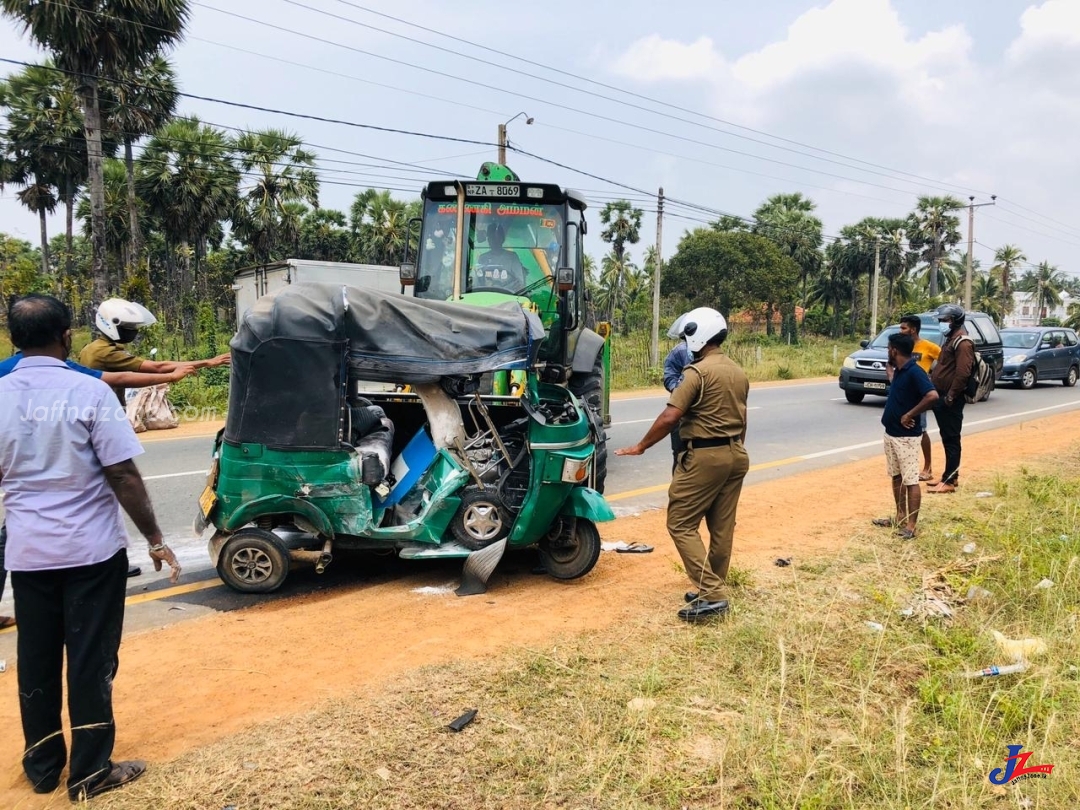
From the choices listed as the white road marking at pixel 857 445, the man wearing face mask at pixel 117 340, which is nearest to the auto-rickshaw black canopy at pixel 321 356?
the man wearing face mask at pixel 117 340

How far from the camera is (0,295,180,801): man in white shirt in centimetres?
308

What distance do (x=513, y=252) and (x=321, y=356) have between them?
14.3 ft

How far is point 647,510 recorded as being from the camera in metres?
8.18

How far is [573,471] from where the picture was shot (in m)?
5.46

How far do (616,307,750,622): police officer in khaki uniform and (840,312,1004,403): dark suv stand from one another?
12062 millimetres

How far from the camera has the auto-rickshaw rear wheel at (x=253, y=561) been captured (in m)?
5.45

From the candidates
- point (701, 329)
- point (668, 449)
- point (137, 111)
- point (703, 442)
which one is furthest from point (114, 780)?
point (137, 111)

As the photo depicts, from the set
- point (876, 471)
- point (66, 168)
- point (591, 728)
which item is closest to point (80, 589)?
point (591, 728)

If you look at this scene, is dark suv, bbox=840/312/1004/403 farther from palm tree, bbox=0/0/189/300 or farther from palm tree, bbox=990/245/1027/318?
palm tree, bbox=990/245/1027/318

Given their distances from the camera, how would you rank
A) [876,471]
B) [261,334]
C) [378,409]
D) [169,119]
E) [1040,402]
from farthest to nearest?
[169,119], [1040,402], [876,471], [378,409], [261,334]

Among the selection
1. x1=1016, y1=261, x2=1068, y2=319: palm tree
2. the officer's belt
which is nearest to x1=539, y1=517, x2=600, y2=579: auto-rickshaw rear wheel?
the officer's belt

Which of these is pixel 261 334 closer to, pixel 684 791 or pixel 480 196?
pixel 684 791

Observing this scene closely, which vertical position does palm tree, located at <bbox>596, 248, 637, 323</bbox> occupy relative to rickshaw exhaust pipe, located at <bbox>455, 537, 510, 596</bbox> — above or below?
above

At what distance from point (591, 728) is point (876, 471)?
775 cm
